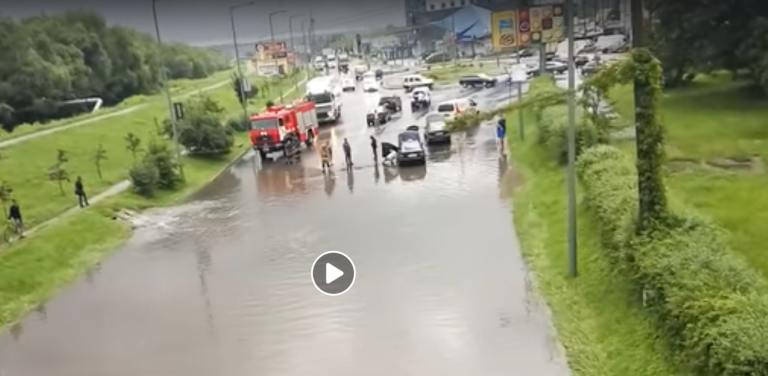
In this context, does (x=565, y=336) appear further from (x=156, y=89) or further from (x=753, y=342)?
(x=156, y=89)

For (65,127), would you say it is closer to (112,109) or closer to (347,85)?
(112,109)

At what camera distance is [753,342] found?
722 centimetres

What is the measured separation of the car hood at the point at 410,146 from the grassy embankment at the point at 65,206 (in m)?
7.23

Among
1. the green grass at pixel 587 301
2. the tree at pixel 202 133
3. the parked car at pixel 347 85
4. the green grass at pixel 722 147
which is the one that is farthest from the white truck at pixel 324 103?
the green grass at pixel 587 301

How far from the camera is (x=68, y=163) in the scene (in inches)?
1224

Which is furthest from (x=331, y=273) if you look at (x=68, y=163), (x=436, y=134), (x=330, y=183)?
(x=68, y=163)

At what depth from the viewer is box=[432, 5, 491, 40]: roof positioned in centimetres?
5403

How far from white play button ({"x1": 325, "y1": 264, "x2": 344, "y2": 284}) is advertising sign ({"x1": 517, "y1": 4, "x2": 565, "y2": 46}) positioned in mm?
30640

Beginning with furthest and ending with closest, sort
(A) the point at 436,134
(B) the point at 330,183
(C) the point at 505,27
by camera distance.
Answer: (C) the point at 505,27
(A) the point at 436,134
(B) the point at 330,183

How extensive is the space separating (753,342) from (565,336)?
402 centimetres

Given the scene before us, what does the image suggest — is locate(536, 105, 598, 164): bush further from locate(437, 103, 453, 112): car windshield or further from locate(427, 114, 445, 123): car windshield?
locate(437, 103, 453, 112): car windshield

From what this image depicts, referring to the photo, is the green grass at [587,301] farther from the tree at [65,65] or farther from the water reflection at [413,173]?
the tree at [65,65]

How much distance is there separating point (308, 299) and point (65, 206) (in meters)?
12.9

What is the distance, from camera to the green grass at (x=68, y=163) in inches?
966
